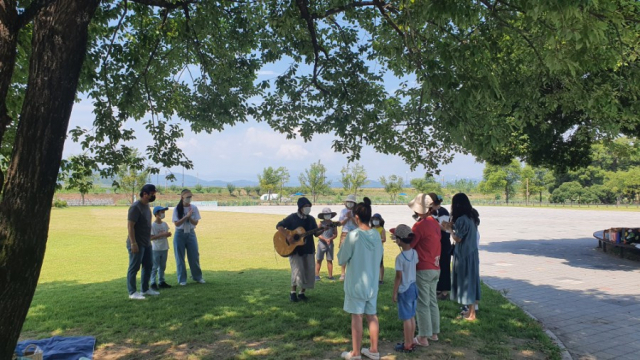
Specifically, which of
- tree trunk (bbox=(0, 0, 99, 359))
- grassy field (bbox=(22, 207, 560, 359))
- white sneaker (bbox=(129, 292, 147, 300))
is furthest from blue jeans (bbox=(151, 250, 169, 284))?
tree trunk (bbox=(0, 0, 99, 359))

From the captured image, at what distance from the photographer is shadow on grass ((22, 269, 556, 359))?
489cm

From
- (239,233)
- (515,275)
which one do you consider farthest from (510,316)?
(239,233)

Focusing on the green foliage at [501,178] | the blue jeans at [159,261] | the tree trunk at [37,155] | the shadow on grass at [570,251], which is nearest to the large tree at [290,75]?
the tree trunk at [37,155]

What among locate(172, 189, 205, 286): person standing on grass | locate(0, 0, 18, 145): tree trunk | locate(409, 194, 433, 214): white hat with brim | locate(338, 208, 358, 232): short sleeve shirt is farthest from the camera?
locate(338, 208, 358, 232): short sleeve shirt

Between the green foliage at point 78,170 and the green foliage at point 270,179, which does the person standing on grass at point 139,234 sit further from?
the green foliage at point 270,179

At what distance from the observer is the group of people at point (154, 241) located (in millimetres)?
6941

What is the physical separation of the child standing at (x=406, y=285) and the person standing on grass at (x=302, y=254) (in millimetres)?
2367

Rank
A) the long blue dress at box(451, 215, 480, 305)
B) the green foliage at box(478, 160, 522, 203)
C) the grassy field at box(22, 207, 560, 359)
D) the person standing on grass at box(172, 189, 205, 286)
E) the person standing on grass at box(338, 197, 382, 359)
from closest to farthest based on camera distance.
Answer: the person standing on grass at box(338, 197, 382, 359), the grassy field at box(22, 207, 560, 359), the long blue dress at box(451, 215, 480, 305), the person standing on grass at box(172, 189, 205, 286), the green foliage at box(478, 160, 522, 203)

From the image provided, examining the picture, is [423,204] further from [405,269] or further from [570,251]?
[570,251]

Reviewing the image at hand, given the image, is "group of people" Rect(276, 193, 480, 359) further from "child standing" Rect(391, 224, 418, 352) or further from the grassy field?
the grassy field

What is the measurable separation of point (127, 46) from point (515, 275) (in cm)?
998

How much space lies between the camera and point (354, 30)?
9.03 metres

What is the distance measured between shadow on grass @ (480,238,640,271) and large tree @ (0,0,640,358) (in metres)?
3.58

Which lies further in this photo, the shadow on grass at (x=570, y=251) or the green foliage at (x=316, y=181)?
the green foliage at (x=316, y=181)
